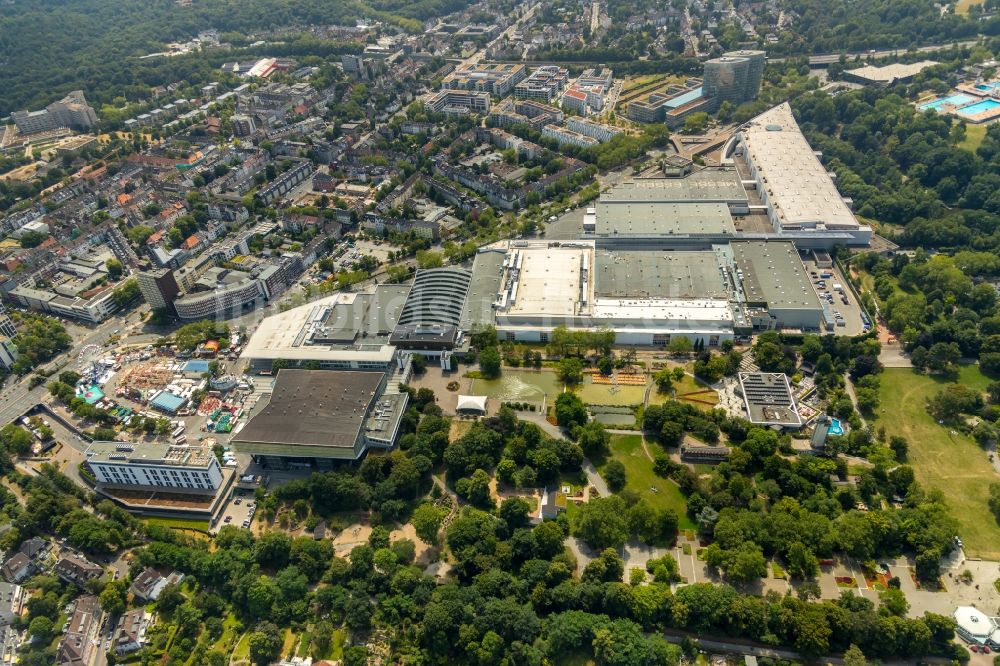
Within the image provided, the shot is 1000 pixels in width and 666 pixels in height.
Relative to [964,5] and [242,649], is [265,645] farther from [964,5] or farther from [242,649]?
[964,5]

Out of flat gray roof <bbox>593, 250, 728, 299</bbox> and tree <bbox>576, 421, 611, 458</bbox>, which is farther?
flat gray roof <bbox>593, 250, 728, 299</bbox>

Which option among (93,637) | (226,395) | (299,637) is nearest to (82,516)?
(93,637)

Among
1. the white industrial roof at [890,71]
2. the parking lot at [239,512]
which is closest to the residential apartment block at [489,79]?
the white industrial roof at [890,71]

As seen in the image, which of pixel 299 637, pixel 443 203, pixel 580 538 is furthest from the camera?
pixel 443 203

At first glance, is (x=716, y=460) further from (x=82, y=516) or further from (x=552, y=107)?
(x=552, y=107)

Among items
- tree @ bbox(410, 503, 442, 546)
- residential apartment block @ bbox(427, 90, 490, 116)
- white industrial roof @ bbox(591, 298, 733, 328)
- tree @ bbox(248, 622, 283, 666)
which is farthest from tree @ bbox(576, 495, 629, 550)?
residential apartment block @ bbox(427, 90, 490, 116)

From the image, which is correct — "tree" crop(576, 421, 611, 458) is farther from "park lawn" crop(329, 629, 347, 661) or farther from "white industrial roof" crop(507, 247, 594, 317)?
"park lawn" crop(329, 629, 347, 661)
